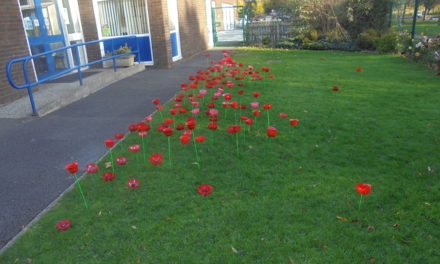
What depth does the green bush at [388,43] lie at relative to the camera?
1250 cm

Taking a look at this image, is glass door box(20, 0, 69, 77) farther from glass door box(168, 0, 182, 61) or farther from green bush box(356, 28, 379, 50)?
green bush box(356, 28, 379, 50)

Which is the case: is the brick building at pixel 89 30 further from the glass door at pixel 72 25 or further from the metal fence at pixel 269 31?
the metal fence at pixel 269 31

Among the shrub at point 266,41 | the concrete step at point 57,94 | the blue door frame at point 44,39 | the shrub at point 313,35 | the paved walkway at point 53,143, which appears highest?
the blue door frame at point 44,39

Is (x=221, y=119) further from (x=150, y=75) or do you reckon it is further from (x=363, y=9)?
(x=363, y=9)

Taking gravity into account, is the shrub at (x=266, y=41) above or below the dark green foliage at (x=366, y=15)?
below

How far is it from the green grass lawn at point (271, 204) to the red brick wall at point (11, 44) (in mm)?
3906

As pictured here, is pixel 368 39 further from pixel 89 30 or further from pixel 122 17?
pixel 89 30

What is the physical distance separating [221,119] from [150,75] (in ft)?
17.5

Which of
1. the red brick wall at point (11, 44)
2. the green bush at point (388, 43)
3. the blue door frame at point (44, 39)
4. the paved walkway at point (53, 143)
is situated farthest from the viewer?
the green bush at point (388, 43)

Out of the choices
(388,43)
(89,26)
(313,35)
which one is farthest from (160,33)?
(388,43)

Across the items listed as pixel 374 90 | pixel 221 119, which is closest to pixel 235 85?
pixel 221 119

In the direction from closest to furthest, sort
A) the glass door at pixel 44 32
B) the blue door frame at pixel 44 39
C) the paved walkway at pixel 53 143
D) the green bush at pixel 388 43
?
the paved walkway at pixel 53 143
the glass door at pixel 44 32
the blue door frame at pixel 44 39
the green bush at pixel 388 43

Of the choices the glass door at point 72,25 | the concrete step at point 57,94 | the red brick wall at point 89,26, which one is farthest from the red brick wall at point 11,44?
the red brick wall at point 89,26

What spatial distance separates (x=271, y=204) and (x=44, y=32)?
8.39 metres
